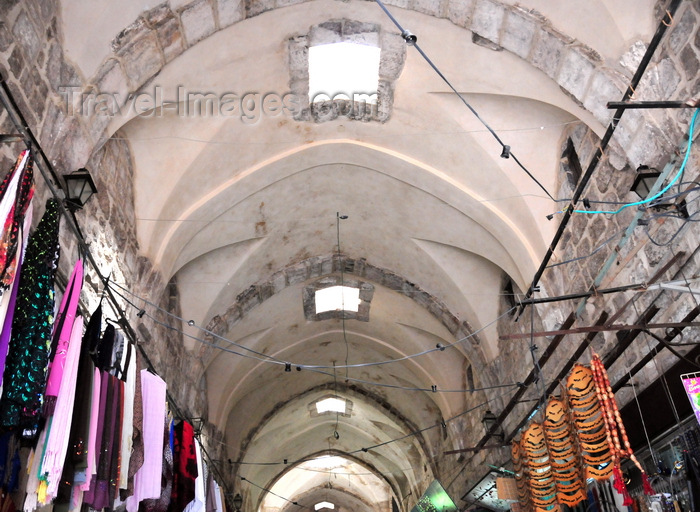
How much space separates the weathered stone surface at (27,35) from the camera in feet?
14.9

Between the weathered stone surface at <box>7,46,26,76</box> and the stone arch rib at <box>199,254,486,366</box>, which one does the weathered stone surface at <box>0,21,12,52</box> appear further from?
the stone arch rib at <box>199,254,486,366</box>

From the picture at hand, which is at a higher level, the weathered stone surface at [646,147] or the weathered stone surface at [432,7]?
the weathered stone surface at [432,7]

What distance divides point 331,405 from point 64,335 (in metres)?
15.1

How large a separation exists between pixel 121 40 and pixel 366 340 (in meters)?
9.70

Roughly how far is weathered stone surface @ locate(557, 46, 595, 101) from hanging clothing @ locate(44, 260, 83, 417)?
4857 mm

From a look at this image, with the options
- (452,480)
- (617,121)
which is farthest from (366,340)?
(617,121)

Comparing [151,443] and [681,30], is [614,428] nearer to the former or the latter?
[681,30]

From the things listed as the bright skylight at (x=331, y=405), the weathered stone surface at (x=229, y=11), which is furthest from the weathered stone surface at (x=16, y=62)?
the bright skylight at (x=331, y=405)

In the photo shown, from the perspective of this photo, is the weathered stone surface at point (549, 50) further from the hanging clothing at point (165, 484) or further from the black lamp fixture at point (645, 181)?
the hanging clothing at point (165, 484)

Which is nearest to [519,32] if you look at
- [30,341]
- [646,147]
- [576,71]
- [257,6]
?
[576,71]

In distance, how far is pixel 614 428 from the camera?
5281 millimetres

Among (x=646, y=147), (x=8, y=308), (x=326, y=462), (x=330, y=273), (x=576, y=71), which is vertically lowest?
(x=8, y=308)

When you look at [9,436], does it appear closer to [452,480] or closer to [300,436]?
[452,480]

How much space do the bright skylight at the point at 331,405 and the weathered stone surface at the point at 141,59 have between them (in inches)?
518
